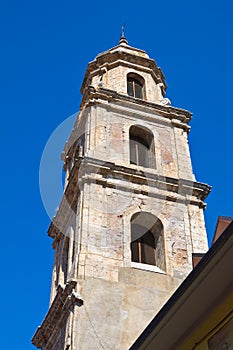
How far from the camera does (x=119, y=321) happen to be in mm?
16562

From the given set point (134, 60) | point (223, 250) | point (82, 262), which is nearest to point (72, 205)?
point (82, 262)

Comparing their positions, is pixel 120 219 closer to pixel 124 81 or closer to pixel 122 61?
pixel 124 81

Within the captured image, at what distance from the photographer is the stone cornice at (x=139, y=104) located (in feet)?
81.3

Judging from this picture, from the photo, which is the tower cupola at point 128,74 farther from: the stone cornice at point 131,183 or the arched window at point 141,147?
the stone cornice at point 131,183

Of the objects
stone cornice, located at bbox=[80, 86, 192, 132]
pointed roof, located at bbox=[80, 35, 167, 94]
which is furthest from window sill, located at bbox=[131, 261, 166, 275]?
pointed roof, located at bbox=[80, 35, 167, 94]

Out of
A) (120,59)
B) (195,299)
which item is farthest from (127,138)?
(195,299)

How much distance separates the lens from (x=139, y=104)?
2547 cm

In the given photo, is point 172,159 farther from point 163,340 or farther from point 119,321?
point 163,340

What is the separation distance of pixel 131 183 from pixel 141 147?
3.61 metres

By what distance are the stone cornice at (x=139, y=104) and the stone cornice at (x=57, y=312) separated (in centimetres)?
954

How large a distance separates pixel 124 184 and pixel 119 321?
5829mm

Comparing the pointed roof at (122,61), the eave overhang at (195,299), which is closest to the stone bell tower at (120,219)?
the pointed roof at (122,61)

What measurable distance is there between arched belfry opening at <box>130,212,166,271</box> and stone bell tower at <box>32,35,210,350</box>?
37 millimetres

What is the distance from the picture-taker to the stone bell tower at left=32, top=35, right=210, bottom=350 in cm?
1686
